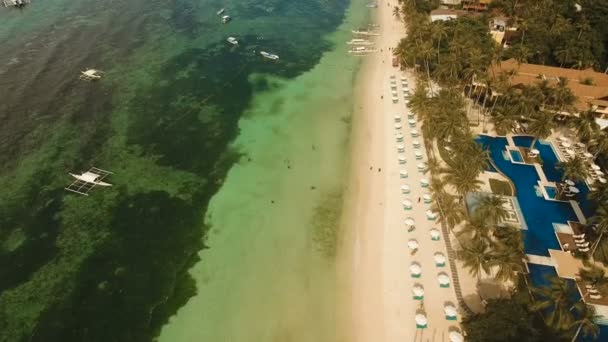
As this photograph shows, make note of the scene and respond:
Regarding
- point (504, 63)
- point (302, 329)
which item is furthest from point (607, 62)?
point (302, 329)

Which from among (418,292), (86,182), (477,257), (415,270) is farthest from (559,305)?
(86,182)

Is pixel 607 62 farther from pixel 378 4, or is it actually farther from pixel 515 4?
pixel 378 4

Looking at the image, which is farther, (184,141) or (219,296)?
(184,141)

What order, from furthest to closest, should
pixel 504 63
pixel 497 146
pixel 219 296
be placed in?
pixel 504 63
pixel 497 146
pixel 219 296

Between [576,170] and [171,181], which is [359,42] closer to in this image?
[576,170]

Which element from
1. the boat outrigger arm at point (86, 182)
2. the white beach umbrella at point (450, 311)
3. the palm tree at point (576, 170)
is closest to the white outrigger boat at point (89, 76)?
the boat outrigger arm at point (86, 182)
